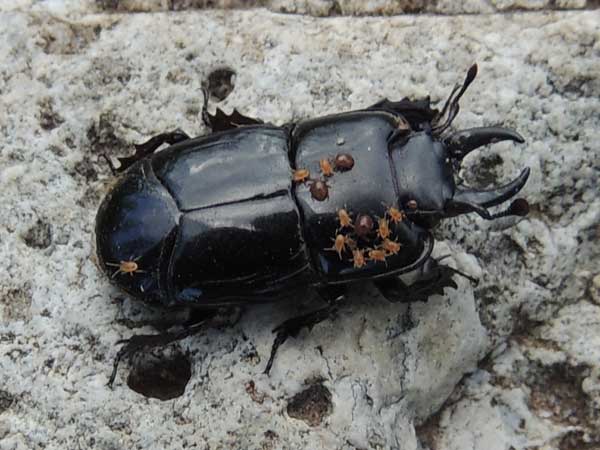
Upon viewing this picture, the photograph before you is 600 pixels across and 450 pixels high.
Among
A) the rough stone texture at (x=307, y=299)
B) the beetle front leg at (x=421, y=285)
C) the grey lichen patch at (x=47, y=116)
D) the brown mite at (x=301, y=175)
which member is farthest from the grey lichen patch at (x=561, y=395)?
the grey lichen patch at (x=47, y=116)

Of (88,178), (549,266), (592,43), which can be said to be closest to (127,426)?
(88,178)

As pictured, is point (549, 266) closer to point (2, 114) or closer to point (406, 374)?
point (406, 374)

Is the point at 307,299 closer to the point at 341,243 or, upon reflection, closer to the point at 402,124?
the point at 341,243

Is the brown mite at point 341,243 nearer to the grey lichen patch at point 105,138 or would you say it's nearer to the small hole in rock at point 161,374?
the small hole in rock at point 161,374

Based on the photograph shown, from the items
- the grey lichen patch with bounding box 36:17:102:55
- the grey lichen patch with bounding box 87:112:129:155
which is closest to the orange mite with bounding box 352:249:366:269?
the grey lichen patch with bounding box 87:112:129:155

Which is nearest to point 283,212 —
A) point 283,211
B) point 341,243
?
point 283,211

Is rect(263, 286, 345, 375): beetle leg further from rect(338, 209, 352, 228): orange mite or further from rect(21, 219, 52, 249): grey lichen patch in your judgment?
rect(21, 219, 52, 249): grey lichen patch
